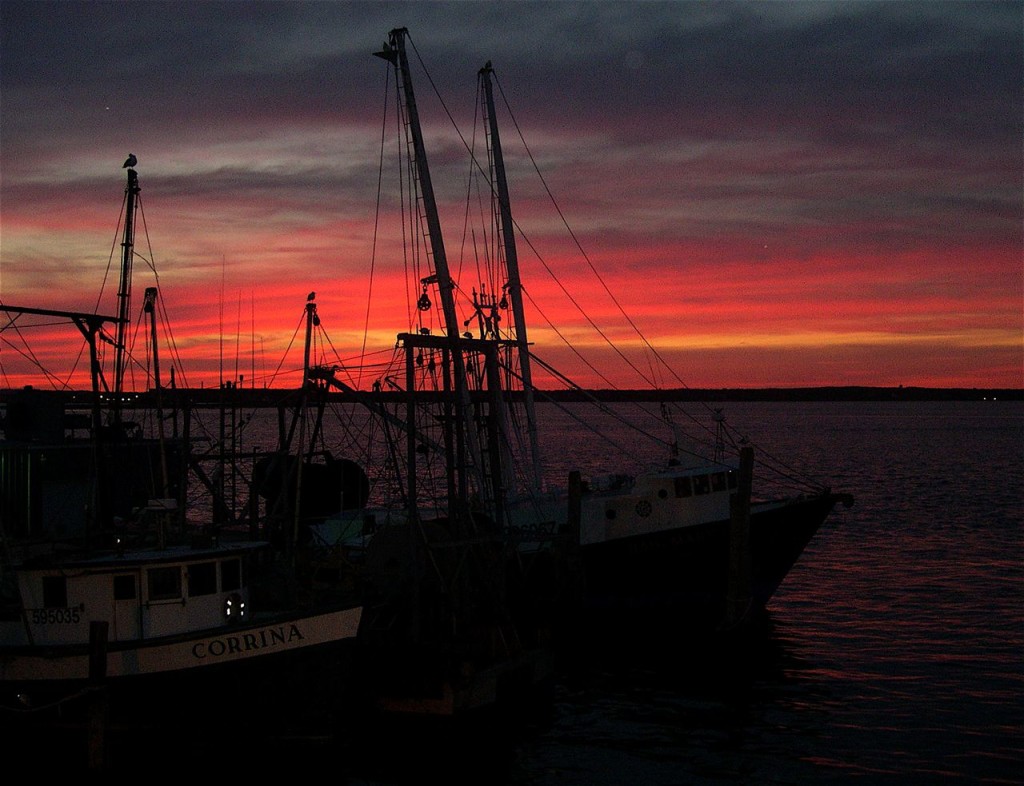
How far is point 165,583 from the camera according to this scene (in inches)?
945

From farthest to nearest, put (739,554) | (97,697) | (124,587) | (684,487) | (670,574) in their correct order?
(684,487) < (670,574) < (739,554) < (124,587) < (97,697)

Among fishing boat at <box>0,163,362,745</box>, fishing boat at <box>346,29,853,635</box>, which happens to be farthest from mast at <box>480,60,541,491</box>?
fishing boat at <box>0,163,362,745</box>

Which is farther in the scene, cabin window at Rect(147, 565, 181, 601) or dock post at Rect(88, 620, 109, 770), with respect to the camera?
cabin window at Rect(147, 565, 181, 601)

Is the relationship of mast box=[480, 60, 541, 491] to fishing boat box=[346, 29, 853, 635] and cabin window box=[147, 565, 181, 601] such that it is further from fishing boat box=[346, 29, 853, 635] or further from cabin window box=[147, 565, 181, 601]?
cabin window box=[147, 565, 181, 601]

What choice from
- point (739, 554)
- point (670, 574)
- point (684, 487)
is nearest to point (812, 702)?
point (739, 554)

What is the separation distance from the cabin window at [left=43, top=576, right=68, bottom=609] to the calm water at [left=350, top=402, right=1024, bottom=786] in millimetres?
7239

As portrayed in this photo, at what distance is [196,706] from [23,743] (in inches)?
157

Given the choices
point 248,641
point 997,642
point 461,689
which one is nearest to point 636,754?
point 461,689

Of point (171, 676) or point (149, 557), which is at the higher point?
point (149, 557)

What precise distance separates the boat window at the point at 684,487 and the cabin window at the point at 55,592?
22.3m

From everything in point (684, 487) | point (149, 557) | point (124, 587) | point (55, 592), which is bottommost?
point (55, 592)

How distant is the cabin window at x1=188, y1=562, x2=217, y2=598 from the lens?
2422 cm

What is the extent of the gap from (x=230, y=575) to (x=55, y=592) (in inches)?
140

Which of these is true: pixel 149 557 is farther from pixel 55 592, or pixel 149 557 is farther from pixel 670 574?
pixel 670 574
